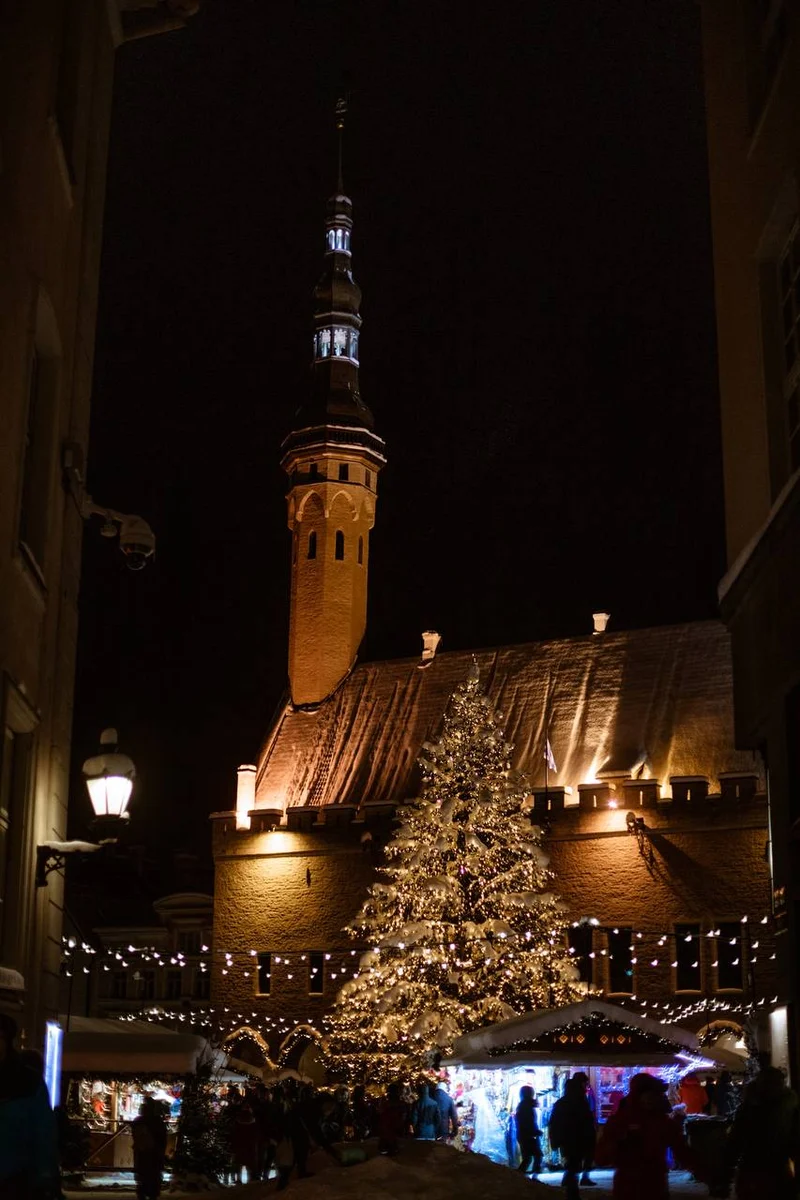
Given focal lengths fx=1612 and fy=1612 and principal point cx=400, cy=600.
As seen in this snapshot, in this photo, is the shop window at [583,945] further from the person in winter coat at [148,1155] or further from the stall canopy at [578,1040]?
the person in winter coat at [148,1155]

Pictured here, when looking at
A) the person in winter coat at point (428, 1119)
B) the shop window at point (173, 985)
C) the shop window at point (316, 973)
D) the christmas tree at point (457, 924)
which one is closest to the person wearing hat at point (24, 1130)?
the person in winter coat at point (428, 1119)

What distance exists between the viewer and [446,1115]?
22.2 meters

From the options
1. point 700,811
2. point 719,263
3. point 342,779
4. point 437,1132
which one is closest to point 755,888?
point 700,811

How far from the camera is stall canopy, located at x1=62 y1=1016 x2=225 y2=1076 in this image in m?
20.3

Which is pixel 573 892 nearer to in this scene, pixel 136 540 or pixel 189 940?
pixel 189 940

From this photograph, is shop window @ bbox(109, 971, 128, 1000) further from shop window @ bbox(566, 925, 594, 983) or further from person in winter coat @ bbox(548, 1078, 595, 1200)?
person in winter coat @ bbox(548, 1078, 595, 1200)

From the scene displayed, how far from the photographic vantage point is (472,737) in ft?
94.9

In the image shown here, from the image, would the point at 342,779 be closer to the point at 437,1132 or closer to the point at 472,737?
the point at 472,737

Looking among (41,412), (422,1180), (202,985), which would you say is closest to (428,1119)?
(422,1180)

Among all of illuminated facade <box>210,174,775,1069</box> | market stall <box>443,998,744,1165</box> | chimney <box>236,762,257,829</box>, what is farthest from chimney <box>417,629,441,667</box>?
market stall <box>443,998,744,1165</box>

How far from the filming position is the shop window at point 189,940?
4656 centimetres

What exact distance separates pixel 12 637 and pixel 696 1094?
63.2 feet

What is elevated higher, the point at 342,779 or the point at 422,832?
the point at 342,779

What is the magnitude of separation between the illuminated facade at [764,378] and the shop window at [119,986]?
36321mm
